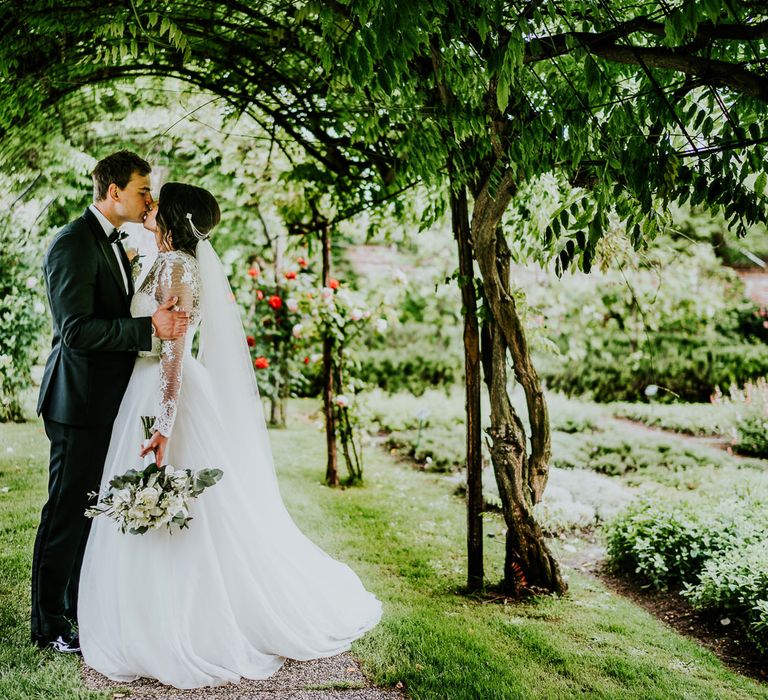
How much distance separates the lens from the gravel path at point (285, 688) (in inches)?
112

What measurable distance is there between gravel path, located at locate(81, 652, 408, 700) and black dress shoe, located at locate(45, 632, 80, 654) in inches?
4.8

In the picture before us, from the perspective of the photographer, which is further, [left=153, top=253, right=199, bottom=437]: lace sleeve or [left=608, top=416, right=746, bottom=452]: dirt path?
[left=608, top=416, right=746, bottom=452]: dirt path

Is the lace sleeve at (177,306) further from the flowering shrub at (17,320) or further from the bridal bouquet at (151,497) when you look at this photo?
the flowering shrub at (17,320)

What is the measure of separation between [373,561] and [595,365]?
8373mm

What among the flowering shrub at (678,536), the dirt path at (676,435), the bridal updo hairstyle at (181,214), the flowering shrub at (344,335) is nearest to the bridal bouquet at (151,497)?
the bridal updo hairstyle at (181,214)

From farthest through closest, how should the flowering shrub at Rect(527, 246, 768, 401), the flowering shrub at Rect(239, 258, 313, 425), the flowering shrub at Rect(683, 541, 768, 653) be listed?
the flowering shrub at Rect(527, 246, 768, 401) → the flowering shrub at Rect(239, 258, 313, 425) → the flowering shrub at Rect(683, 541, 768, 653)

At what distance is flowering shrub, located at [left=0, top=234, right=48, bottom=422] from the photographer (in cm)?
663

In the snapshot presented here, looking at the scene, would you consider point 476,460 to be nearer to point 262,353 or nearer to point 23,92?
point 23,92

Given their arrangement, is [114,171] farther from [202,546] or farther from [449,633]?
[449,633]

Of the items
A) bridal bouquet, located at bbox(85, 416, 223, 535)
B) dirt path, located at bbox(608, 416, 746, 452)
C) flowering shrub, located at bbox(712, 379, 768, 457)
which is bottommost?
dirt path, located at bbox(608, 416, 746, 452)

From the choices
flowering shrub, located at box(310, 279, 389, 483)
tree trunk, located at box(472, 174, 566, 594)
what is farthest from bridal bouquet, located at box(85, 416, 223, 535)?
flowering shrub, located at box(310, 279, 389, 483)

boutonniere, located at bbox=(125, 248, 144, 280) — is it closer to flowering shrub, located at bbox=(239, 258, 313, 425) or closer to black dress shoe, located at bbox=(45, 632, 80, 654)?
black dress shoe, located at bbox=(45, 632, 80, 654)

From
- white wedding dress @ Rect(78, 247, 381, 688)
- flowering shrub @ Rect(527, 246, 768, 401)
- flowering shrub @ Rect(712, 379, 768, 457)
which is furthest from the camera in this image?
flowering shrub @ Rect(527, 246, 768, 401)

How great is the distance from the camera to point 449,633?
3600mm
